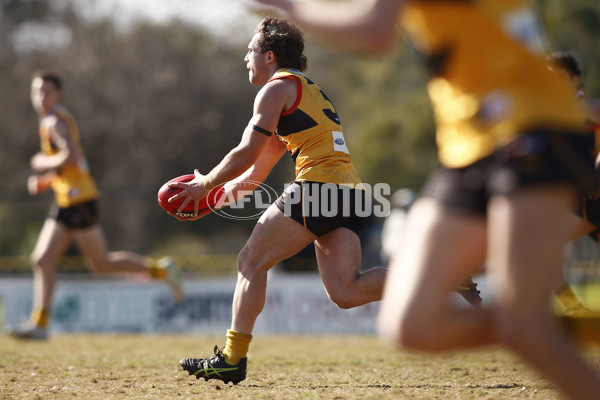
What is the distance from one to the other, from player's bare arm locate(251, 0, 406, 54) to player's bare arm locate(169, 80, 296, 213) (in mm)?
1795

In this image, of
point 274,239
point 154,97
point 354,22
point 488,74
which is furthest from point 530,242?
point 154,97

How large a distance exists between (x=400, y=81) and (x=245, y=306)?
2814 cm

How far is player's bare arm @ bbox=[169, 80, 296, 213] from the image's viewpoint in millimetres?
4801

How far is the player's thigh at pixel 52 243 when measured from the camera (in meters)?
9.04

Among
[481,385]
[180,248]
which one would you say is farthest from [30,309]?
[481,385]

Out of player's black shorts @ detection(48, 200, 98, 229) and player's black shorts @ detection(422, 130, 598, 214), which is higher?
player's black shorts @ detection(48, 200, 98, 229)

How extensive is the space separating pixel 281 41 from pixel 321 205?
1.16 m

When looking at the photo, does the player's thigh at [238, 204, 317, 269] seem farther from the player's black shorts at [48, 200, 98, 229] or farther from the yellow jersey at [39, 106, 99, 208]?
the yellow jersey at [39, 106, 99, 208]

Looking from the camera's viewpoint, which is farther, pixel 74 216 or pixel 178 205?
pixel 74 216

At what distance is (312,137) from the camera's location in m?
5.19

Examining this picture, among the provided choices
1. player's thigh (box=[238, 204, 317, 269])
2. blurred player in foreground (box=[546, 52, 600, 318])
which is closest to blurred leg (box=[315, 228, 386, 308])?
player's thigh (box=[238, 204, 317, 269])

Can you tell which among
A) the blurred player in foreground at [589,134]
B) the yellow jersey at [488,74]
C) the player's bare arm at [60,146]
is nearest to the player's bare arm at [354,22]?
the yellow jersey at [488,74]

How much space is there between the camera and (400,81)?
106ft

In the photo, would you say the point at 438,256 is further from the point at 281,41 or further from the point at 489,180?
the point at 281,41
